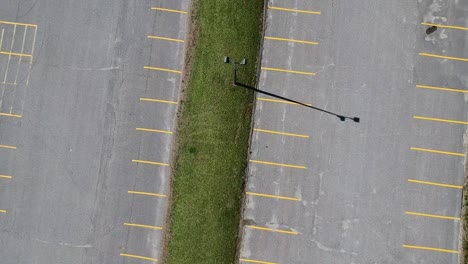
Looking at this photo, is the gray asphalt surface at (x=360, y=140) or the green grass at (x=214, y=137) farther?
the green grass at (x=214, y=137)

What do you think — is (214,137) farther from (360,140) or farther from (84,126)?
(360,140)

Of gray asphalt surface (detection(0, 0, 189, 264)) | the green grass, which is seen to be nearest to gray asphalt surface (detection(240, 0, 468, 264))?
the green grass

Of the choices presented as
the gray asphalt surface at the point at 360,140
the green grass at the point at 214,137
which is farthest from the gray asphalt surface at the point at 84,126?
the gray asphalt surface at the point at 360,140

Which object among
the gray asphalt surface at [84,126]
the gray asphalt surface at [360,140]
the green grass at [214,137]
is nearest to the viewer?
the gray asphalt surface at [360,140]

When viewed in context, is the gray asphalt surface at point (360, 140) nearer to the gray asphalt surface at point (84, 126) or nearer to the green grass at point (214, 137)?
the green grass at point (214, 137)

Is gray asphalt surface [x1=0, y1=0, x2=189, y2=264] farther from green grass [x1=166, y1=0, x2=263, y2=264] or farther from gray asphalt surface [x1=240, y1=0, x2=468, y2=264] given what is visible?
gray asphalt surface [x1=240, y1=0, x2=468, y2=264]

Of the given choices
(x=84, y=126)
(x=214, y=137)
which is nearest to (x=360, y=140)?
(x=214, y=137)

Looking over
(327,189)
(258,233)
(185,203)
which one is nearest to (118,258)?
(185,203)
